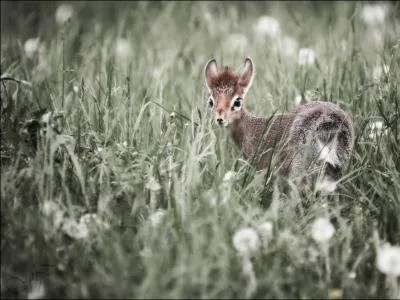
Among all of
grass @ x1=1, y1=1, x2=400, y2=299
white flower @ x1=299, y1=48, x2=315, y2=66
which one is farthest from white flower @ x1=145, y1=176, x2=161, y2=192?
white flower @ x1=299, y1=48, x2=315, y2=66

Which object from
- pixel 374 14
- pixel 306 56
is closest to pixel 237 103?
pixel 306 56

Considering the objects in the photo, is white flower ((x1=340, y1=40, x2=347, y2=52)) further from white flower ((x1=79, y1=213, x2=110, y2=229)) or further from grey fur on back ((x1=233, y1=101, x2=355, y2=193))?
white flower ((x1=79, y1=213, x2=110, y2=229))

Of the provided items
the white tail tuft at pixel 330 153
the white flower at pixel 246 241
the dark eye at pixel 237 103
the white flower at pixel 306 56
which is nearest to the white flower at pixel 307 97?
the white flower at pixel 306 56

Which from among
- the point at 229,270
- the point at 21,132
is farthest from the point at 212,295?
the point at 21,132

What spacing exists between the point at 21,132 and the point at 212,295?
4.19 feet

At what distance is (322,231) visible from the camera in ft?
9.43

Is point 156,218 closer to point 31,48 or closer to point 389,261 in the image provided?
point 389,261

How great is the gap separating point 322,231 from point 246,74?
1.63 meters

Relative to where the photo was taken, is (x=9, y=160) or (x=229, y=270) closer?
(x=229, y=270)

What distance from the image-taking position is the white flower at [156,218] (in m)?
2.97

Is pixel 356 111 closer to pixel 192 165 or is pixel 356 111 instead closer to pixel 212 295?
pixel 192 165

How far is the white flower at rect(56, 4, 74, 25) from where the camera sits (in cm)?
638

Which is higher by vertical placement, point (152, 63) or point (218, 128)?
point (152, 63)

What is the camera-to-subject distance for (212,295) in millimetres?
2609
